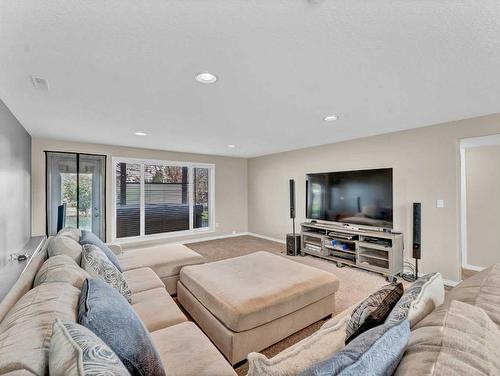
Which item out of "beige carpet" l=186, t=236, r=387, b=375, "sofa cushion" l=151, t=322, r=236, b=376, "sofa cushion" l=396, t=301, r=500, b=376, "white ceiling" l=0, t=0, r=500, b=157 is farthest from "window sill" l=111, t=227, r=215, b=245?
"sofa cushion" l=396, t=301, r=500, b=376

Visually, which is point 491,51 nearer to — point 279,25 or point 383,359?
point 279,25

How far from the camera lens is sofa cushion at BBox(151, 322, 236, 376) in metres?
1.10

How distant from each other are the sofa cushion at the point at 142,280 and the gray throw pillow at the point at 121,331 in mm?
1094

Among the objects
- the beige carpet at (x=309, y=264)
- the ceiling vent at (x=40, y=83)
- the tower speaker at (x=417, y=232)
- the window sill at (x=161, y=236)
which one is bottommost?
the beige carpet at (x=309, y=264)

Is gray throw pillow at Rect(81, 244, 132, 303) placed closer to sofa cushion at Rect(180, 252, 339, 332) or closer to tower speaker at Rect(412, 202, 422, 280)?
sofa cushion at Rect(180, 252, 339, 332)

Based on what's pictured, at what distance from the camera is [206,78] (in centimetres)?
189

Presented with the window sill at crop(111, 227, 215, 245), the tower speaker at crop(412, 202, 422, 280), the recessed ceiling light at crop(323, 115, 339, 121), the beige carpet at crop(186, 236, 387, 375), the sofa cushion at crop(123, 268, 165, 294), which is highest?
the recessed ceiling light at crop(323, 115, 339, 121)

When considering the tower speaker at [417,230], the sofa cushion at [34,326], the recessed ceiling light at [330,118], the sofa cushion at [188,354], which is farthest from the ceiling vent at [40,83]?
the tower speaker at [417,230]

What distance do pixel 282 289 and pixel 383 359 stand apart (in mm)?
1360

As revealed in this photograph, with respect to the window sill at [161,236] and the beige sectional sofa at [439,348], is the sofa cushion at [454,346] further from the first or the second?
the window sill at [161,236]

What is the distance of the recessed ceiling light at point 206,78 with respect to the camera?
6.01ft

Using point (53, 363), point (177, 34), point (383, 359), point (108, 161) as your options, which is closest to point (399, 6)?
point (177, 34)

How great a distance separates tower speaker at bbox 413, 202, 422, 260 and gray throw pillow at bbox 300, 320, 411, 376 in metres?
3.03

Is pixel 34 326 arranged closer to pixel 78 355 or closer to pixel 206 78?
pixel 78 355
